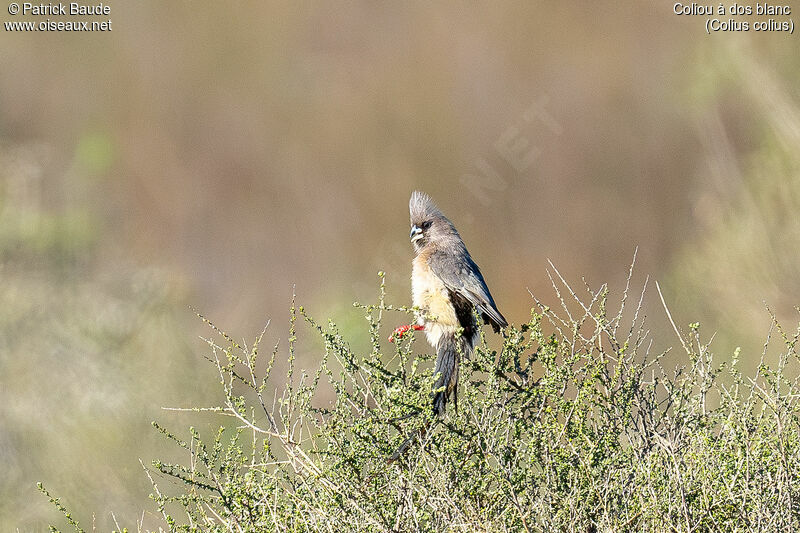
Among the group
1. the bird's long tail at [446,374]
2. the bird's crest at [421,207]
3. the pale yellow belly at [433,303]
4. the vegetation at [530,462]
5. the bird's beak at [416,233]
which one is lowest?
the vegetation at [530,462]

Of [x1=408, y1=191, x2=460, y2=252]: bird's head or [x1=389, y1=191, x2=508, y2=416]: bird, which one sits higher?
[x1=408, y1=191, x2=460, y2=252]: bird's head

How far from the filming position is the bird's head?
3527 mm

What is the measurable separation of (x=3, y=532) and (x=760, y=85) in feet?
12.1

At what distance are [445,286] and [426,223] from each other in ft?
1.12

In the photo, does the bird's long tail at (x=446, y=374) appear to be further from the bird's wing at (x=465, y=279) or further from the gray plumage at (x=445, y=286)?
the bird's wing at (x=465, y=279)

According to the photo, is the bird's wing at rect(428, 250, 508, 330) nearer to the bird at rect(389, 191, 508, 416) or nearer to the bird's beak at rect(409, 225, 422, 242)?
the bird at rect(389, 191, 508, 416)

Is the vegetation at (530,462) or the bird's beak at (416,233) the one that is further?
the bird's beak at (416,233)

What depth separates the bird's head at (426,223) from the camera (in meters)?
3.53

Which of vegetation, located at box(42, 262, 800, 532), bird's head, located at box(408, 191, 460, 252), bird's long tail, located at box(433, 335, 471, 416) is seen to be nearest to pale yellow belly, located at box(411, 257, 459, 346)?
bird's head, located at box(408, 191, 460, 252)

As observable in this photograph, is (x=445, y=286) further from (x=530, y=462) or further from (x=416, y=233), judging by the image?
(x=530, y=462)

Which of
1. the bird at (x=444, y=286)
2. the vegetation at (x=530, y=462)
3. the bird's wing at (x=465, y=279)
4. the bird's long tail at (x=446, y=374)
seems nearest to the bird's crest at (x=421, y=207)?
the bird at (x=444, y=286)

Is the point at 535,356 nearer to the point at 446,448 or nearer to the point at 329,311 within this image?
the point at 446,448

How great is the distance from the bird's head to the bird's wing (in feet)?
0.38

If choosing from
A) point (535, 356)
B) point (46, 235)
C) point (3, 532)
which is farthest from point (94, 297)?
point (535, 356)
